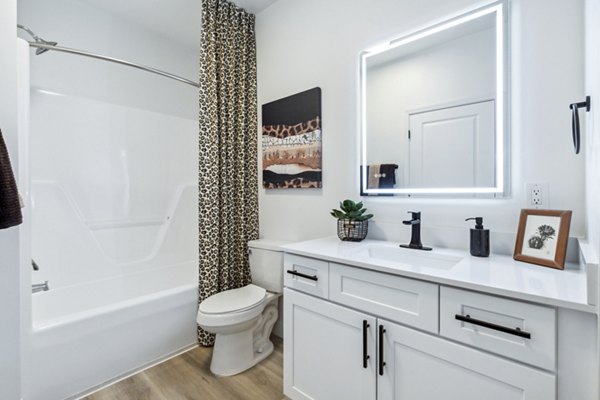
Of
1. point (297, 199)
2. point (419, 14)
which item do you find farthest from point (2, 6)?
point (419, 14)

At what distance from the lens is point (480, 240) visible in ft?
4.00

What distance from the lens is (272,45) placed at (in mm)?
2301

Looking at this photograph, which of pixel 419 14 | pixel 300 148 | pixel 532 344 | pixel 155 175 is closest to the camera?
pixel 532 344

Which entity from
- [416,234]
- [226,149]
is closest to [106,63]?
[226,149]

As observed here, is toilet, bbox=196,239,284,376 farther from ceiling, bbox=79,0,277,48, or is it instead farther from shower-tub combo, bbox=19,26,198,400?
ceiling, bbox=79,0,277,48

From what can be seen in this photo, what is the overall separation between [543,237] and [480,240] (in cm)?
21

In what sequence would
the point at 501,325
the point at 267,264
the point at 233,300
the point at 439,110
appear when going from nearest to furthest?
the point at 501,325
the point at 439,110
the point at 233,300
the point at 267,264

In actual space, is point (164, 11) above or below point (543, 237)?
above

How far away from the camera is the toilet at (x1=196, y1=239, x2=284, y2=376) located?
1.71m

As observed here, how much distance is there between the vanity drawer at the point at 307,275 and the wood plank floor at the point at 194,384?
0.68m

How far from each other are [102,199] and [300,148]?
180cm

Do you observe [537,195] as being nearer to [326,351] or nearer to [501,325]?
[501,325]

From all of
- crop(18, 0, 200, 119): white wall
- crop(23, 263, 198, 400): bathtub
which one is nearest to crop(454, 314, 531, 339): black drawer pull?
crop(23, 263, 198, 400): bathtub

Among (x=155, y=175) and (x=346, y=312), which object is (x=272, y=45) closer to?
→ (x=155, y=175)
